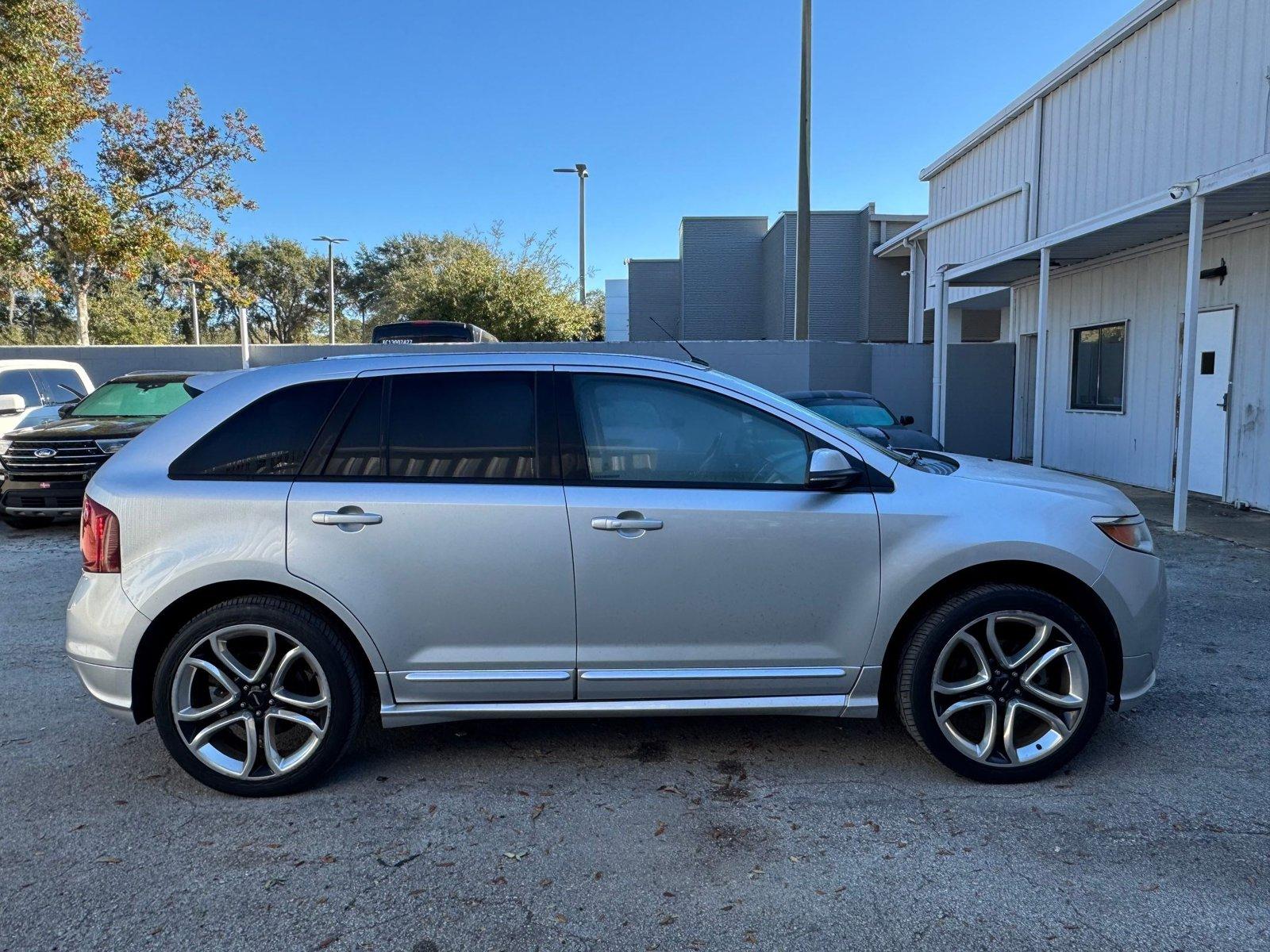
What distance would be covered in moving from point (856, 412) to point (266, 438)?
364 inches

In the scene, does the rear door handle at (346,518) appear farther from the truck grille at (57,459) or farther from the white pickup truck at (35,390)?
the white pickup truck at (35,390)

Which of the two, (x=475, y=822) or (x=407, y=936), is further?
(x=475, y=822)

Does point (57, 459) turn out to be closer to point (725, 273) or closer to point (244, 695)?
point (244, 695)

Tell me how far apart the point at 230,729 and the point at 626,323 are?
34.7 m

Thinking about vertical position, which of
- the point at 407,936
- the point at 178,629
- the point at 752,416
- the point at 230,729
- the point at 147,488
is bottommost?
the point at 407,936

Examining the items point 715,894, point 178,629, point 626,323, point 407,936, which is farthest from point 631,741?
point 626,323

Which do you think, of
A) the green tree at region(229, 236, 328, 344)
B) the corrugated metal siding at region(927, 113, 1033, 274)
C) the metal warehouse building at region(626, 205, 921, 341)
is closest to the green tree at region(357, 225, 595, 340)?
the metal warehouse building at region(626, 205, 921, 341)

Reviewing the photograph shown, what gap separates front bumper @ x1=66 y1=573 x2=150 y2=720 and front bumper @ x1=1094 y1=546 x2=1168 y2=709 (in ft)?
12.2

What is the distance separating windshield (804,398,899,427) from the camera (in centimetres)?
1136

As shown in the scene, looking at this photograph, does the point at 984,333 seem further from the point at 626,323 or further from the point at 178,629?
the point at 178,629

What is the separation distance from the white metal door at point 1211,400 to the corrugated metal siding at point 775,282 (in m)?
16.7

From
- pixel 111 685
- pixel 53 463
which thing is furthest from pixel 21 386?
pixel 111 685

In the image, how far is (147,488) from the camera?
132 inches

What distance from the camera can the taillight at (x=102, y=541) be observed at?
10.9 ft
